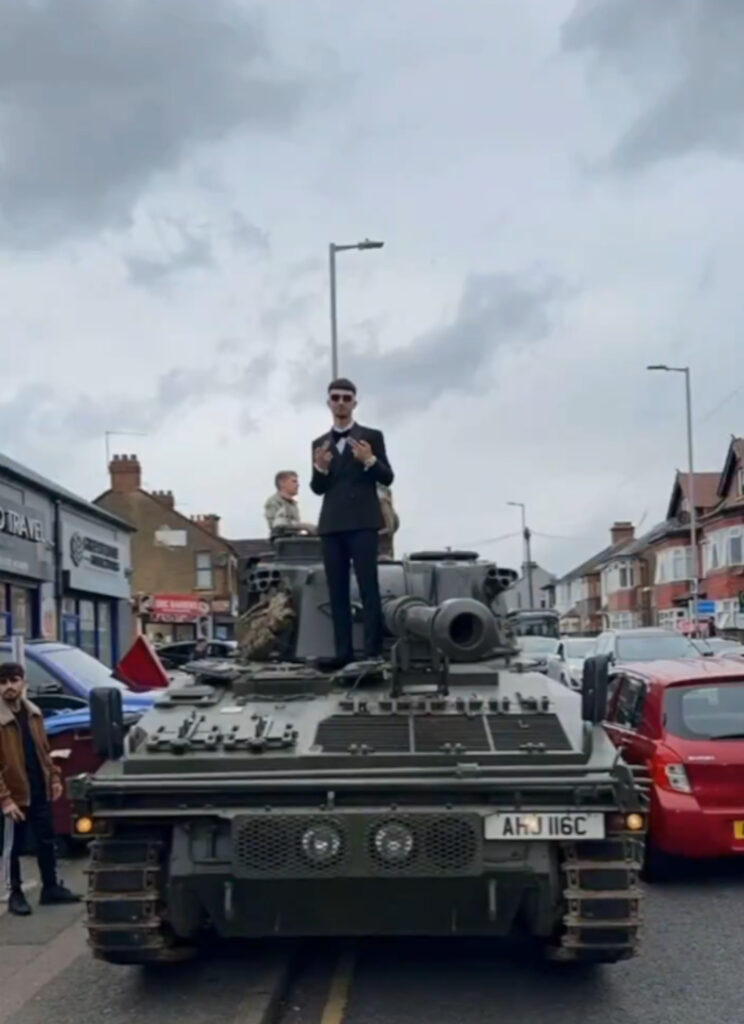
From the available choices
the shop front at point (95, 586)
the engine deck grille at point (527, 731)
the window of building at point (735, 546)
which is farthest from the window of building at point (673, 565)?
the engine deck grille at point (527, 731)

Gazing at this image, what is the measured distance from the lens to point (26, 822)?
8.91 m

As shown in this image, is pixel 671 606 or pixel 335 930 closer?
pixel 335 930

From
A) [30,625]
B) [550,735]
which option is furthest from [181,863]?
[30,625]

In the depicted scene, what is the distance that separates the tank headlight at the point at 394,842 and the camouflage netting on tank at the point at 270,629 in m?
2.58

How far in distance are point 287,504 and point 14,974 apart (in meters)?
4.38

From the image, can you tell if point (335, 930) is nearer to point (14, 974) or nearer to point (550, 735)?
point (550, 735)

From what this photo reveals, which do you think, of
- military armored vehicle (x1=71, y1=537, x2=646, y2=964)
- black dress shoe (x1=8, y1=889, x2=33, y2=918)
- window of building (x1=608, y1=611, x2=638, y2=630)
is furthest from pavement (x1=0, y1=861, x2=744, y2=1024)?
window of building (x1=608, y1=611, x2=638, y2=630)

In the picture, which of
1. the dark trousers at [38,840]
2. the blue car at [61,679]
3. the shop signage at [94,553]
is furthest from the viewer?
the shop signage at [94,553]

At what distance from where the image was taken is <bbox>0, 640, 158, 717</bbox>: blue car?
432 inches

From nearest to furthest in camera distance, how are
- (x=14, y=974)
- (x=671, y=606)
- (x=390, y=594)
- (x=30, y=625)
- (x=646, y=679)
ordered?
(x=14, y=974)
(x=390, y=594)
(x=646, y=679)
(x=30, y=625)
(x=671, y=606)

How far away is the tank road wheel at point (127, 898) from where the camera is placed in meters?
6.08

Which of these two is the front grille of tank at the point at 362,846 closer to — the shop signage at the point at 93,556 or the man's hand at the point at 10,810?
the man's hand at the point at 10,810

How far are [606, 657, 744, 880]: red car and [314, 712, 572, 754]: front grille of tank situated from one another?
8.42 ft

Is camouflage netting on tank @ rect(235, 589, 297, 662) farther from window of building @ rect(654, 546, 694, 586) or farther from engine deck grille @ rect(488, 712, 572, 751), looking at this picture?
window of building @ rect(654, 546, 694, 586)
